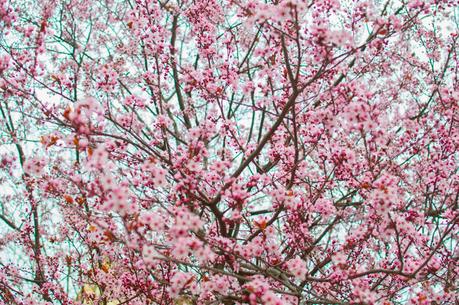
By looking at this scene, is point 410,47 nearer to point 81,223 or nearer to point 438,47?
point 438,47

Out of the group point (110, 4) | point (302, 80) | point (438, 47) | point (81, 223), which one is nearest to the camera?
point (81, 223)

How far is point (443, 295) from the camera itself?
4844mm

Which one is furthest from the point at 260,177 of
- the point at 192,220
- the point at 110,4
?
the point at 110,4

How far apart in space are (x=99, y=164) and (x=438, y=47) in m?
7.65

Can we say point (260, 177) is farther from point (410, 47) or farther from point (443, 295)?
point (410, 47)

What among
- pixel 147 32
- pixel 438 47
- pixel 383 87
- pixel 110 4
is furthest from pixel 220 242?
pixel 110 4

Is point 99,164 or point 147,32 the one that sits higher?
point 147,32

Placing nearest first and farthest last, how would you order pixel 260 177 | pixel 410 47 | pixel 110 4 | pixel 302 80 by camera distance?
1. pixel 260 177
2. pixel 302 80
3. pixel 410 47
4. pixel 110 4

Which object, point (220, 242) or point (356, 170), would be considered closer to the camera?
point (220, 242)

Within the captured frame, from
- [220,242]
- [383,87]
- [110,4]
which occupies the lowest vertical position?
[220,242]

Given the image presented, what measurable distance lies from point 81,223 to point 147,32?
278 centimetres

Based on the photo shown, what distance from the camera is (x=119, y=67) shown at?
7160 mm

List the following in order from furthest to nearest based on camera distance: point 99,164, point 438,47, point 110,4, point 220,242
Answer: point 110,4
point 438,47
point 220,242
point 99,164

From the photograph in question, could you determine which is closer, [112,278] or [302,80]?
[112,278]
